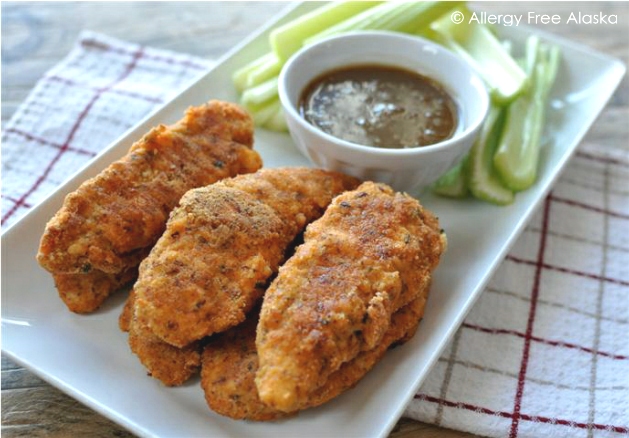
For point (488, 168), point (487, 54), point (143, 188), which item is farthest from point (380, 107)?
point (143, 188)

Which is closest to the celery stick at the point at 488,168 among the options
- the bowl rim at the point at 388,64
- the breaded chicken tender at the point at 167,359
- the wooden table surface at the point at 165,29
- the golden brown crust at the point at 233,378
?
the bowl rim at the point at 388,64

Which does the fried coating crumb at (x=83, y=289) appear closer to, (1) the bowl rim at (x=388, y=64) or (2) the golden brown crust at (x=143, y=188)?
(2) the golden brown crust at (x=143, y=188)

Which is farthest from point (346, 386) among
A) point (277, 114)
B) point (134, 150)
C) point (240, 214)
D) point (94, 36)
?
point (94, 36)

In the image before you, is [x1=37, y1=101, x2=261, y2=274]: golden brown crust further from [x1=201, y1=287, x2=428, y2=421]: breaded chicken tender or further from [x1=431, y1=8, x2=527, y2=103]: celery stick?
[x1=431, y1=8, x2=527, y2=103]: celery stick

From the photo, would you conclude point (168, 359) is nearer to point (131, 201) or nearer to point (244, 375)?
point (244, 375)

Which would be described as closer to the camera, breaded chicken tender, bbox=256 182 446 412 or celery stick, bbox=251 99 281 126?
breaded chicken tender, bbox=256 182 446 412

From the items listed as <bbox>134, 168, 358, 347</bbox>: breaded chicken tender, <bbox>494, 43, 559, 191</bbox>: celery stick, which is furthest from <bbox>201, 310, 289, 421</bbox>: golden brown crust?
<bbox>494, 43, 559, 191</bbox>: celery stick
